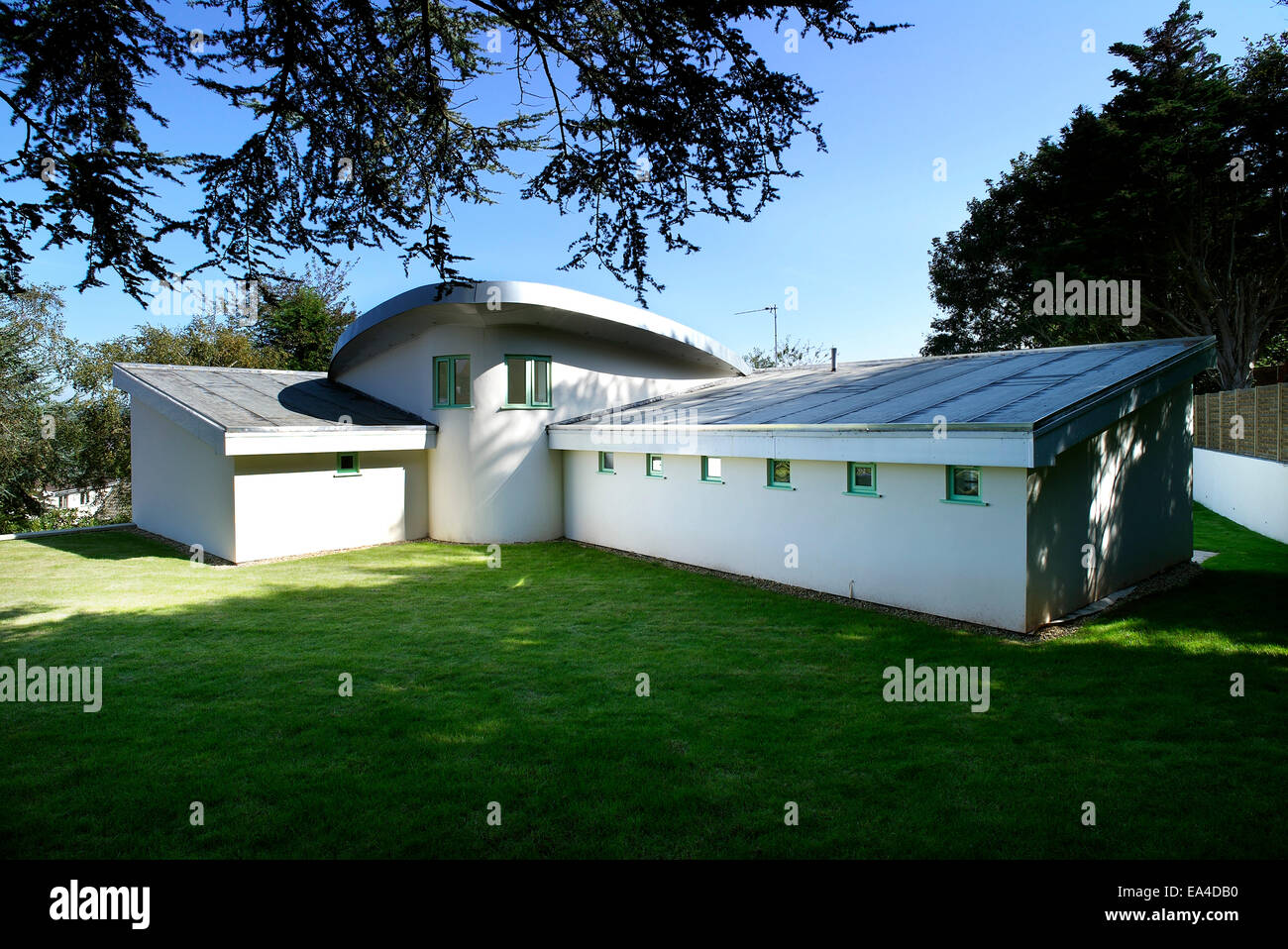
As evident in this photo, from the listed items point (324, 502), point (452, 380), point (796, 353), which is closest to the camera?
point (324, 502)

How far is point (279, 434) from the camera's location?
44.3ft

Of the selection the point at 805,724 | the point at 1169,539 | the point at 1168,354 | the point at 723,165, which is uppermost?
the point at 723,165

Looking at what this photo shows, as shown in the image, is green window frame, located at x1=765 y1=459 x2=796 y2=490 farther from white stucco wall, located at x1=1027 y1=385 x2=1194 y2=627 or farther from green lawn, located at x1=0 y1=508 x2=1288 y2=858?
white stucco wall, located at x1=1027 y1=385 x2=1194 y2=627

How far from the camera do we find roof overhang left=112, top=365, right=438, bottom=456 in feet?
42.5

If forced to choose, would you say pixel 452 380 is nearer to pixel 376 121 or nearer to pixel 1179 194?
pixel 376 121

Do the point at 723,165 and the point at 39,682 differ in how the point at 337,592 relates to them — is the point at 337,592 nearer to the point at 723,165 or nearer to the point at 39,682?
the point at 39,682

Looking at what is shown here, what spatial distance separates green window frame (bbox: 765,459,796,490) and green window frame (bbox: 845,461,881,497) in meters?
→ 1.29

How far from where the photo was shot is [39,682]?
6918mm

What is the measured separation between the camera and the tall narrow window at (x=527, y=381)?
15.5m

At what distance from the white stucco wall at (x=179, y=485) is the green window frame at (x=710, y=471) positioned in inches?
361

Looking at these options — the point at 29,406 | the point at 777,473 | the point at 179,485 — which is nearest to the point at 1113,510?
the point at 777,473

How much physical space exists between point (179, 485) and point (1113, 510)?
17844mm
